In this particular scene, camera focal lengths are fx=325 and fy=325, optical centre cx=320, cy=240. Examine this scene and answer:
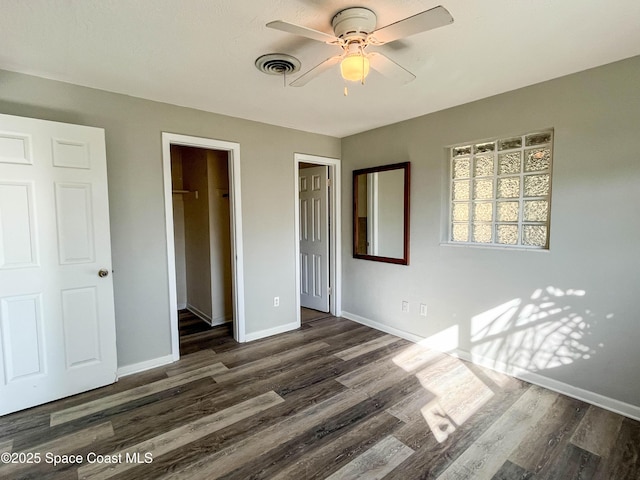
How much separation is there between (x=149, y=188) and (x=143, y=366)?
5.12 feet

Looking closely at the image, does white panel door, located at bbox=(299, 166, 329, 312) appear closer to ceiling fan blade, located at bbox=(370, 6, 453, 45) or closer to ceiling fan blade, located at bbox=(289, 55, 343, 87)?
ceiling fan blade, located at bbox=(289, 55, 343, 87)

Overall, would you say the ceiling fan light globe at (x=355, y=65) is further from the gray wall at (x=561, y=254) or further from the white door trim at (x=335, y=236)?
the white door trim at (x=335, y=236)

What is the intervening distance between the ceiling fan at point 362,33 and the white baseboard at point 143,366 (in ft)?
8.63

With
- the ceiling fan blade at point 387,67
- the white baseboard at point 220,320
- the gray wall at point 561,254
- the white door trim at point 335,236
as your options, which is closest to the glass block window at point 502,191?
the gray wall at point 561,254

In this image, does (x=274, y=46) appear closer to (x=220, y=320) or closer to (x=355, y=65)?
(x=355, y=65)

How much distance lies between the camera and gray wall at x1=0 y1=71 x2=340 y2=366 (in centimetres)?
246

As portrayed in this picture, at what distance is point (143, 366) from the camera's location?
2852mm

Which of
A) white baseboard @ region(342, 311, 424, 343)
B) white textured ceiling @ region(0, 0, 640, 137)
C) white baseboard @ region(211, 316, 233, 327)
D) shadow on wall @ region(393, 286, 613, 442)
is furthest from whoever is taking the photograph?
white baseboard @ region(211, 316, 233, 327)

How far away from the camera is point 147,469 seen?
1.74 metres

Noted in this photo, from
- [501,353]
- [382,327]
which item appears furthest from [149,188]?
[501,353]

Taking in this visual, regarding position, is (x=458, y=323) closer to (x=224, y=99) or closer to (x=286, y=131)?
(x=286, y=131)

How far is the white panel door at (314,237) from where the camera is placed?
431 centimetres

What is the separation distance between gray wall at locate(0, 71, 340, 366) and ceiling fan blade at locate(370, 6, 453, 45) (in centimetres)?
205

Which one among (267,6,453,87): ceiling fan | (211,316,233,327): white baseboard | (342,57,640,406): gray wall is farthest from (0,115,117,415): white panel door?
(342,57,640,406): gray wall
